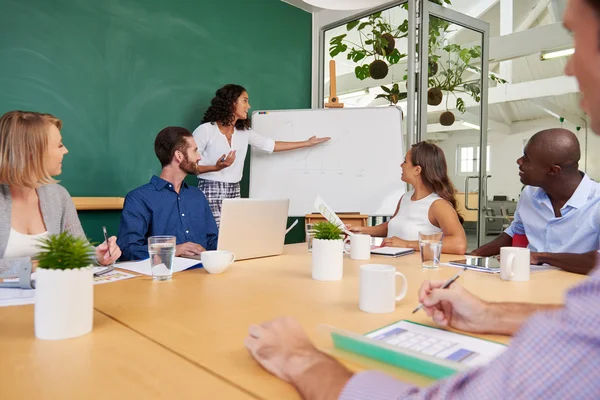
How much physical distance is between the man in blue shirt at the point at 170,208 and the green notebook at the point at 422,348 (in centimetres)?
138

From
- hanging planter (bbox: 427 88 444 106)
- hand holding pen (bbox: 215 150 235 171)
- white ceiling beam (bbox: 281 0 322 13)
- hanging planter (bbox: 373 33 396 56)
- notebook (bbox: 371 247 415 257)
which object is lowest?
notebook (bbox: 371 247 415 257)

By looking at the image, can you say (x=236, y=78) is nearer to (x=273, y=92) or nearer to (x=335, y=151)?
(x=273, y=92)

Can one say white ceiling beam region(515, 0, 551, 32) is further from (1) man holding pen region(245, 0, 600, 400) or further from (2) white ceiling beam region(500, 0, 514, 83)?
(1) man holding pen region(245, 0, 600, 400)

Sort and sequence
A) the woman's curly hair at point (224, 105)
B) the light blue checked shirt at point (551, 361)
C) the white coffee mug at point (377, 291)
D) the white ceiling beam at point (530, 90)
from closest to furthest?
the light blue checked shirt at point (551, 361) < the white coffee mug at point (377, 291) < the woman's curly hair at point (224, 105) < the white ceiling beam at point (530, 90)

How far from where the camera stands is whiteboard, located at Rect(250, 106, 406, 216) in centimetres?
356

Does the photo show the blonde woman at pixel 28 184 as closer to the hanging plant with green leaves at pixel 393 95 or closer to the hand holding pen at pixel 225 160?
the hand holding pen at pixel 225 160

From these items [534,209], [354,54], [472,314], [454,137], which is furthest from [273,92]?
[472,314]

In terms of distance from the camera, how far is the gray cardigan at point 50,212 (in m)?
1.50

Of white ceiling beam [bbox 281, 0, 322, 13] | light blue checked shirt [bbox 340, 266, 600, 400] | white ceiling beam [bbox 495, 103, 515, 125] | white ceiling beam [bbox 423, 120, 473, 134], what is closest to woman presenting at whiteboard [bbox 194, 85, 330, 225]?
white ceiling beam [bbox 281, 0, 322, 13]

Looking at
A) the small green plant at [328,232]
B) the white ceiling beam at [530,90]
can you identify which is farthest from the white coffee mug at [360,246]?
the white ceiling beam at [530,90]

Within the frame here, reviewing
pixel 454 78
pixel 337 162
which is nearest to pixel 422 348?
pixel 337 162

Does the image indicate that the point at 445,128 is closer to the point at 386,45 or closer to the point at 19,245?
the point at 386,45

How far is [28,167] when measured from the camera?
1569mm

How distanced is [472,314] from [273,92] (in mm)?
3633
